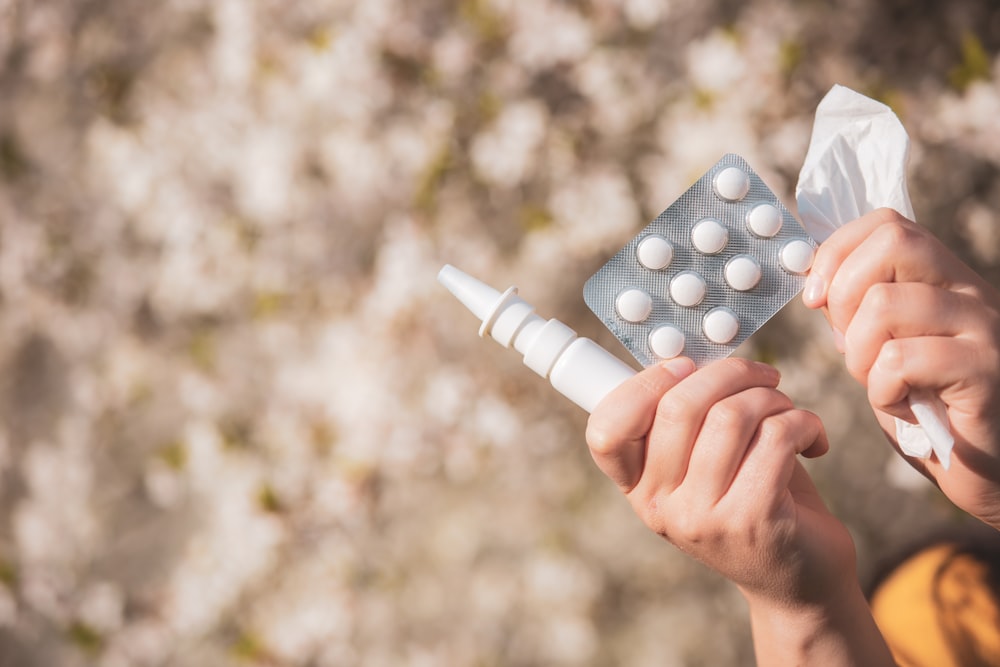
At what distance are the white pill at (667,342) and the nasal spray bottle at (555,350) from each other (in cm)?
3

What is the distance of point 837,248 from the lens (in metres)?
0.42

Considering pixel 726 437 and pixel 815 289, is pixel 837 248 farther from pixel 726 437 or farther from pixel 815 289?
pixel 726 437

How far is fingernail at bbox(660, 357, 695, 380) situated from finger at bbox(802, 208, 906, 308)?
0.08m

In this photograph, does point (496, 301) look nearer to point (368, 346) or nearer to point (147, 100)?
point (368, 346)

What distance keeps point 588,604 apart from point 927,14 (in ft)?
3.05

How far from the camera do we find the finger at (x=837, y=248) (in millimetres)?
408

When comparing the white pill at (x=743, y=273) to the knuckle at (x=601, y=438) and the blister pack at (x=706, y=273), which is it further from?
the knuckle at (x=601, y=438)

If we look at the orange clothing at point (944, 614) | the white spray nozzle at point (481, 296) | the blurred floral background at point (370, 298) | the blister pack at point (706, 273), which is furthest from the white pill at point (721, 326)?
the blurred floral background at point (370, 298)

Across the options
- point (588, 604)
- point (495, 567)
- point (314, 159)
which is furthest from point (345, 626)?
point (314, 159)

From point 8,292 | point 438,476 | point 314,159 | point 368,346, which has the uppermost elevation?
point 314,159

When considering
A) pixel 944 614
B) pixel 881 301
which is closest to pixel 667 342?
pixel 881 301

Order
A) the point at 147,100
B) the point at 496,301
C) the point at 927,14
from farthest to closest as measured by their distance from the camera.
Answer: the point at 147,100
the point at 927,14
the point at 496,301

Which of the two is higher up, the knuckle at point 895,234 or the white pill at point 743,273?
the knuckle at point 895,234

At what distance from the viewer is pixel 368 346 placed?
103 cm
